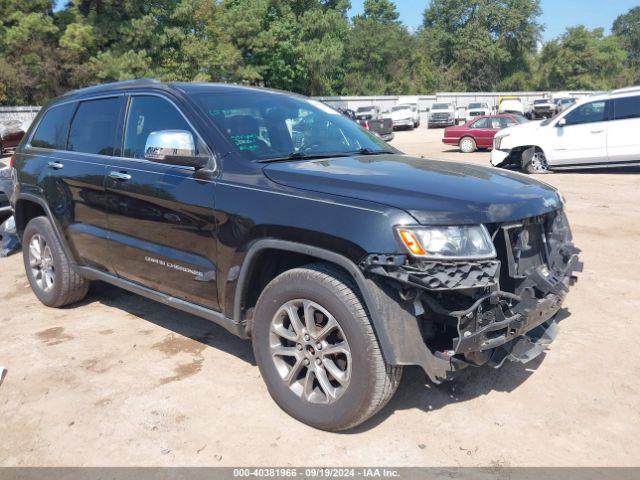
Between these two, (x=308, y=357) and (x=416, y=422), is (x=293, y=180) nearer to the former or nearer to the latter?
(x=308, y=357)

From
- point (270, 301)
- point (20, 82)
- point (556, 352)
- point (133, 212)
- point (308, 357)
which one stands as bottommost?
point (556, 352)

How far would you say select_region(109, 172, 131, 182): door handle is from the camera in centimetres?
401

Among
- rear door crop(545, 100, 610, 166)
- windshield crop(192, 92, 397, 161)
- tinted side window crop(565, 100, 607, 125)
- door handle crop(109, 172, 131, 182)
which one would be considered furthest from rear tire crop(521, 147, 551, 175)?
door handle crop(109, 172, 131, 182)

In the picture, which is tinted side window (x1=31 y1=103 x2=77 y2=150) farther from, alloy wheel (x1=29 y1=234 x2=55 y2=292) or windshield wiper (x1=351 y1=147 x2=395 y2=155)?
windshield wiper (x1=351 y1=147 x2=395 y2=155)

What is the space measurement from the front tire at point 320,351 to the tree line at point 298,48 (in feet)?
105

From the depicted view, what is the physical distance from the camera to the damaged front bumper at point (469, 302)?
269 centimetres

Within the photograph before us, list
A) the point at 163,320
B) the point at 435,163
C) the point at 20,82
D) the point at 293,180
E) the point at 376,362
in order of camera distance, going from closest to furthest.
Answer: the point at 376,362, the point at 293,180, the point at 435,163, the point at 163,320, the point at 20,82

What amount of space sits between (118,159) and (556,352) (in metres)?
3.41

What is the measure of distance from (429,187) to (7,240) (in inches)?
262

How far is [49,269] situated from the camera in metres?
5.22

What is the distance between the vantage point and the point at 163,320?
16.2ft

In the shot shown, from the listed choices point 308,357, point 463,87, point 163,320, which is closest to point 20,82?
point 163,320

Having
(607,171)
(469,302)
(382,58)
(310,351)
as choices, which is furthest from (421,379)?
(382,58)

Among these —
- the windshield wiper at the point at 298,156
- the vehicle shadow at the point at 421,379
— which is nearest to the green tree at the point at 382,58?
the vehicle shadow at the point at 421,379
